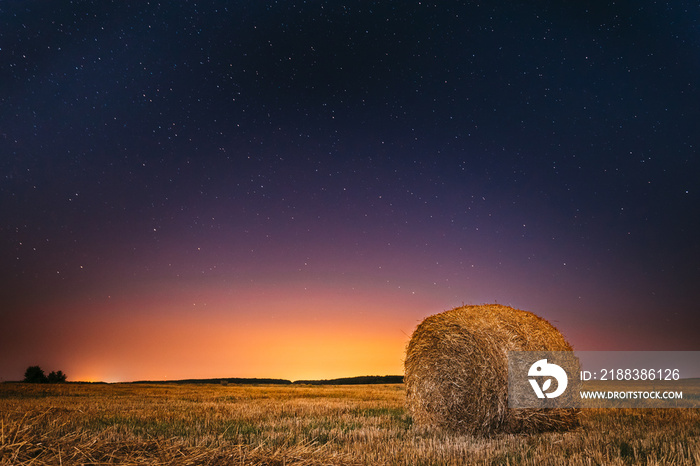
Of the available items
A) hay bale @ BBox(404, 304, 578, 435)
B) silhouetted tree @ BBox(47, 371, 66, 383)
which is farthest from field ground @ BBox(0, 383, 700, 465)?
silhouetted tree @ BBox(47, 371, 66, 383)

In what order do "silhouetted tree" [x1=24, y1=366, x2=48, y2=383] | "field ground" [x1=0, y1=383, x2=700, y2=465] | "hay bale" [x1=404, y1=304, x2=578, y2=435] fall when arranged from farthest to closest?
"silhouetted tree" [x1=24, y1=366, x2=48, y2=383], "hay bale" [x1=404, y1=304, x2=578, y2=435], "field ground" [x1=0, y1=383, x2=700, y2=465]

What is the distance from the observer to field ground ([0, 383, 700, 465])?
3248 millimetres

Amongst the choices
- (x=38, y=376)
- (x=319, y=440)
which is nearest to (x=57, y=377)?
(x=38, y=376)

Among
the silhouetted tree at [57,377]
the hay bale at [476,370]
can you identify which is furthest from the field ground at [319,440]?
the silhouetted tree at [57,377]

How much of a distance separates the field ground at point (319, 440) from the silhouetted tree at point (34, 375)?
6479cm

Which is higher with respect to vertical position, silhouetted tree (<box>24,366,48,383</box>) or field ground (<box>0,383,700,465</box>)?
field ground (<box>0,383,700,465</box>)

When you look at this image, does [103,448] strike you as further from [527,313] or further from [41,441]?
[527,313]

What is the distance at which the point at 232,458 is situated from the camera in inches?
138

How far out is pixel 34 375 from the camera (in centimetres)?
6600

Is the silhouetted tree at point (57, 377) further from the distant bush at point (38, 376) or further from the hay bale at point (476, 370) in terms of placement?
the hay bale at point (476, 370)

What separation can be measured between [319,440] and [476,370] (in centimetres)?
325

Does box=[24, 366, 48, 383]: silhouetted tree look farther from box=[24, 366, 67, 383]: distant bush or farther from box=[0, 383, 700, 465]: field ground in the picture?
box=[0, 383, 700, 465]: field ground

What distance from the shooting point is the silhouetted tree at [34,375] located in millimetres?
65694

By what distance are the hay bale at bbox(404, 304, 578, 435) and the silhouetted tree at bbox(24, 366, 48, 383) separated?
70.9 m
